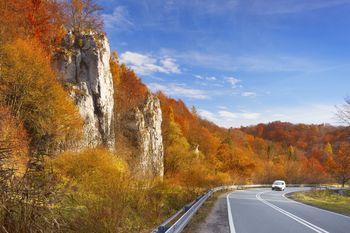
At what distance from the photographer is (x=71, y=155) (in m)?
27.2

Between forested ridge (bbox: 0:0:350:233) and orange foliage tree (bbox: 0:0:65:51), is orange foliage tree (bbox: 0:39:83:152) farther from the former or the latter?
orange foliage tree (bbox: 0:0:65:51)

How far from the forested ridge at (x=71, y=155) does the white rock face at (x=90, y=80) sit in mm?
1199

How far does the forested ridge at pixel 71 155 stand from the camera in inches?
295

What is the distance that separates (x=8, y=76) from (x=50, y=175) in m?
27.6

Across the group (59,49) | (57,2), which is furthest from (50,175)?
(57,2)

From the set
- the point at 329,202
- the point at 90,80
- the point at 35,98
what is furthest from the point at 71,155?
the point at 329,202

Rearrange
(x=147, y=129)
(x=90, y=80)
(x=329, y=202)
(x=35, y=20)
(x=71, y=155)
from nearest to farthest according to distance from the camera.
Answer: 1. (x=71, y=155)
2. (x=329, y=202)
3. (x=90, y=80)
4. (x=35, y=20)
5. (x=147, y=129)

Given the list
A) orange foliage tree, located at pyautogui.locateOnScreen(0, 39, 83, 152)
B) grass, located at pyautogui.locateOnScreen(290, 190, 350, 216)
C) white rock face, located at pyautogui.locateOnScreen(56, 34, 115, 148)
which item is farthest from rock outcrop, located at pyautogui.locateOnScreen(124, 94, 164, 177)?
grass, located at pyautogui.locateOnScreen(290, 190, 350, 216)

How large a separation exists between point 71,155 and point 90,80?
20.2 meters

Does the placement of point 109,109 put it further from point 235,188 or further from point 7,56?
point 235,188

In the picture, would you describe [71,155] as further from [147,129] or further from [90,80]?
[147,129]

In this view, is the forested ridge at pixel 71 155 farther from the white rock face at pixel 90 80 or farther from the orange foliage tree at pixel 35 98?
the white rock face at pixel 90 80

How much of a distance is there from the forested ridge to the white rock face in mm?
1199

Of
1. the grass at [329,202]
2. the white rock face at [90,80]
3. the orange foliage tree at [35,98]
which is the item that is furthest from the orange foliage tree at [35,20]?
the grass at [329,202]
